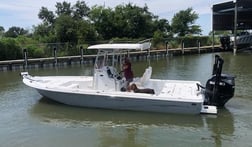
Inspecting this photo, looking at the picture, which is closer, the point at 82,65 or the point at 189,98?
the point at 189,98

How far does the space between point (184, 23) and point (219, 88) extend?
42212 mm

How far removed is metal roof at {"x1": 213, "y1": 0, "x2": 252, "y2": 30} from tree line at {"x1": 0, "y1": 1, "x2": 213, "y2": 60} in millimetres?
3416

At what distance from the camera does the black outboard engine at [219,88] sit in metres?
12.2

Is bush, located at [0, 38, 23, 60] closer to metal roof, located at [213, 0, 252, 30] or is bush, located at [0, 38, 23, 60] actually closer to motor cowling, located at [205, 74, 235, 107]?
motor cowling, located at [205, 74, 235, 107]

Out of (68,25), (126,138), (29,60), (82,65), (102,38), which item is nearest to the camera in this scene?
(126,138)

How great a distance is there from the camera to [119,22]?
44.8m

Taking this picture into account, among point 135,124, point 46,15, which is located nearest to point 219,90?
point 135,124

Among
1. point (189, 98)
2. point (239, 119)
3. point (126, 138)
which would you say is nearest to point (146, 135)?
point (126, 138)

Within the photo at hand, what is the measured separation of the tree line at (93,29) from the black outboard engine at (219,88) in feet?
69.9

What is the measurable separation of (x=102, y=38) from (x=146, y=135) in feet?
109

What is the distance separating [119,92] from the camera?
41.2ft

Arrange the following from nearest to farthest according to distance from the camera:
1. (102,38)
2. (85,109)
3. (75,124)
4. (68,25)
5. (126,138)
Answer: (126,138) → (75,124) → (85,109) → (68,25) → (102,38)

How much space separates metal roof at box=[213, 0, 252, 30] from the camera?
45062mm

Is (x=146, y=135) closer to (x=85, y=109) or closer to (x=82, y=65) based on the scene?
(x=85, y=109)
